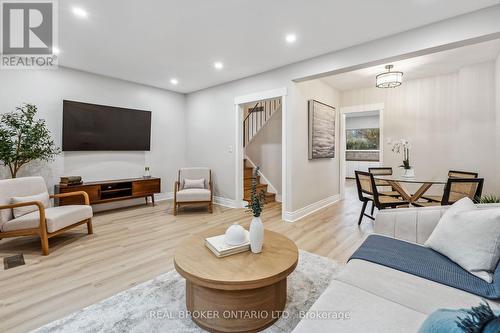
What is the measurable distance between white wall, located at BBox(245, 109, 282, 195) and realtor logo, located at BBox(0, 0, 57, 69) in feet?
14.0

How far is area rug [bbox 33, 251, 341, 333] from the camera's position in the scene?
5.16 ft

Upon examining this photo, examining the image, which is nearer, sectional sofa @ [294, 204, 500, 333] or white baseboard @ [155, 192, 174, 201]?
sectional sofa @ [294, 204, 500, 333]

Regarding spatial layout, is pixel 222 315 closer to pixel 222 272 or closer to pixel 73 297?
pixel 222 272

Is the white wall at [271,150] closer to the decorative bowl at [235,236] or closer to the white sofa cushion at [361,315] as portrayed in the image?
the decorative bowl at [235,236]

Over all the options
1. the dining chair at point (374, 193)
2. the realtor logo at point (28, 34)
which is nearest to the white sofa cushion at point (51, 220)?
the realtor logo at point (28, 34)

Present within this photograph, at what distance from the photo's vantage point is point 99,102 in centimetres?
466

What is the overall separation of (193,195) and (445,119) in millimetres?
4990

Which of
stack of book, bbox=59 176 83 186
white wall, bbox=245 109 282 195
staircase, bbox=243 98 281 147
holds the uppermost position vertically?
staircase, bbox=243 98 281 147

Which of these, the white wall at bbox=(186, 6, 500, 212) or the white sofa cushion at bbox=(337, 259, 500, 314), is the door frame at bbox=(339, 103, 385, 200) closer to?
the white wall at bbox=(186, 6, 500, 212)

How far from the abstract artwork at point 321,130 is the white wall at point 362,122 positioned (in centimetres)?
465

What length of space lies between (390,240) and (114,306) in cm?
222

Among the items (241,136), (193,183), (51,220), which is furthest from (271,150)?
(51,220)

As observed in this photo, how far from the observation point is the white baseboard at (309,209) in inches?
160

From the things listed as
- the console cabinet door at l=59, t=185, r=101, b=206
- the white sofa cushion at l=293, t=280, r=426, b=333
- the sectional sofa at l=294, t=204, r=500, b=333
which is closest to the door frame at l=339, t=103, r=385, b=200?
the sectional sofa at l=294, t=204, r=500, b=333
